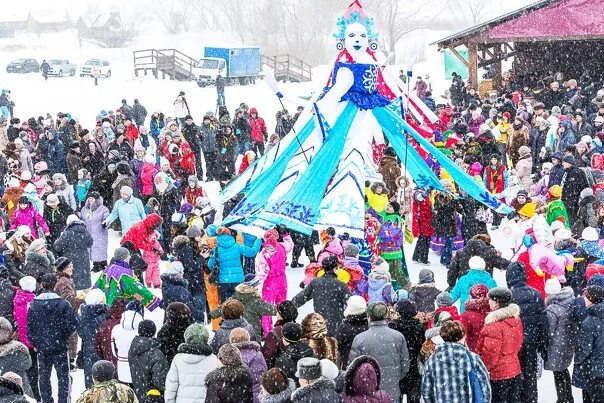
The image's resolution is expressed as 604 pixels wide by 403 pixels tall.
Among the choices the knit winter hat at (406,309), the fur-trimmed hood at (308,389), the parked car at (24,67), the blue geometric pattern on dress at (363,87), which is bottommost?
the fur-trimmed hood at (308,389)

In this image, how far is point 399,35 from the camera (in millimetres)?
66688

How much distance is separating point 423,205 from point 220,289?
3.88 meters

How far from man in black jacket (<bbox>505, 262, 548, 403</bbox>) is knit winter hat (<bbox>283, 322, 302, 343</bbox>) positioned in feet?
6.37

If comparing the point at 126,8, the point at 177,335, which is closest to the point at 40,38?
the point at 126,8

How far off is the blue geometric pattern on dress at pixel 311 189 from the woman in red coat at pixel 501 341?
3.49 metres

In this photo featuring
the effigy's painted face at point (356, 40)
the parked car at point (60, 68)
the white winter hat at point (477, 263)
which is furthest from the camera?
the parked car at point (60, 68)

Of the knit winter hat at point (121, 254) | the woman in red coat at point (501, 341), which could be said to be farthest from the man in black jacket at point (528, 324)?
the knit winter hat at point (121, 254)

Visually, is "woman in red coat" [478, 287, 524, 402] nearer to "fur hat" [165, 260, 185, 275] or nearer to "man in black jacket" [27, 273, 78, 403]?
"fur hat" [165, 260, 185, 275]

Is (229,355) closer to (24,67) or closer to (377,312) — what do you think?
(377,312)

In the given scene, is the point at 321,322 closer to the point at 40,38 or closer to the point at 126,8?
the point at 40,38

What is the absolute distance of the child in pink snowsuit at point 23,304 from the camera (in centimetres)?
835

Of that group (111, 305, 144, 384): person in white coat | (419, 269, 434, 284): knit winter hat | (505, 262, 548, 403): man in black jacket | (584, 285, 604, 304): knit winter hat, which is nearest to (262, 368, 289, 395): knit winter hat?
(111, 305, 144, 384): person in white coat

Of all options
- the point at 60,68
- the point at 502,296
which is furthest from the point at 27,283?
the point at 60,68

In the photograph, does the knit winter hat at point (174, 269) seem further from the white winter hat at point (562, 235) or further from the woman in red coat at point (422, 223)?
the woman in red coat at point (422, 223)
